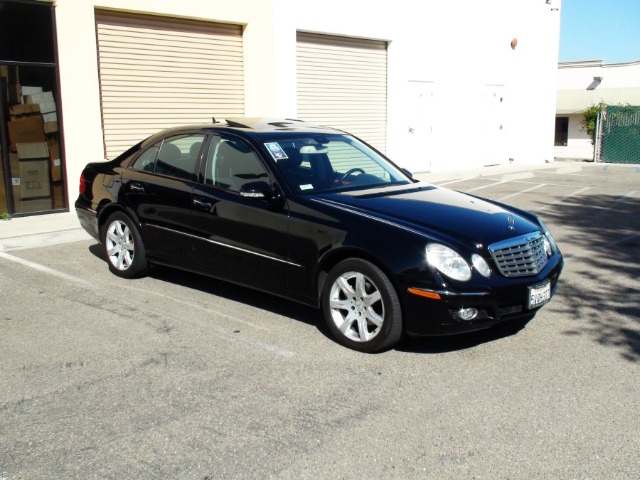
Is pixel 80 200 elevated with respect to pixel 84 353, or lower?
elevated

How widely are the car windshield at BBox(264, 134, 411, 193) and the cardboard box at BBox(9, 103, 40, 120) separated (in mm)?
6171

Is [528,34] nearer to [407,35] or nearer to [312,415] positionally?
[407,35]

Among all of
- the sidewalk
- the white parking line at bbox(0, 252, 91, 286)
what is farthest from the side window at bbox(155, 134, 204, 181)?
the sidewalk

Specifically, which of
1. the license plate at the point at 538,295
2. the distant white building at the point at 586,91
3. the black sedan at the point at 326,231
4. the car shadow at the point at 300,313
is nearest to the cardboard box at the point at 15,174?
the black sedan at the point at 326,231

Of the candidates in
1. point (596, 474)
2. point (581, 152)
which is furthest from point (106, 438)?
point (581, 152)

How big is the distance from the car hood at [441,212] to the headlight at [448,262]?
0.50 feet

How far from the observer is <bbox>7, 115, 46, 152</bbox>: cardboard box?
10.9 metres

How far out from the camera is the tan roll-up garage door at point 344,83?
15727mm

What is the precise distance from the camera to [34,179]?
37.1 ft

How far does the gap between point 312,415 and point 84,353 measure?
1.99m

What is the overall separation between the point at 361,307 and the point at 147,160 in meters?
3.12

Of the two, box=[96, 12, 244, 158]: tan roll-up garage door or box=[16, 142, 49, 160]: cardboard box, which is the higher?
box=[96, 12, 244, 158]: tan roll-up garage door

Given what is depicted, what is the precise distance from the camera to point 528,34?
2267 centimetres

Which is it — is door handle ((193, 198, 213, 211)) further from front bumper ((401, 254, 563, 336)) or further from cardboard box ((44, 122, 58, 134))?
cardboard box ((44, 122, 58, 134))
